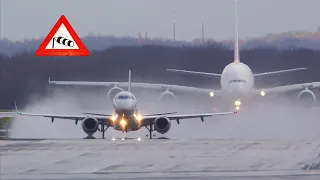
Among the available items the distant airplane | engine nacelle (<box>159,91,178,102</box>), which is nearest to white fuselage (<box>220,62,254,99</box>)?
the distant airplane

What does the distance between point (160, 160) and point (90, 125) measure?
2241 cm

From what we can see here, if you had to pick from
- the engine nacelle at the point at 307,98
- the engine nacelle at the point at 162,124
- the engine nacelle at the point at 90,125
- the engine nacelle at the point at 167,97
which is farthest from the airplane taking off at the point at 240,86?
the engine nacelle at the point at 90,125

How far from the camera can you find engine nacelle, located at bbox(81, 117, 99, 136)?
52.2 metres

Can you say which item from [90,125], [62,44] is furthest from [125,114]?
[62,44]

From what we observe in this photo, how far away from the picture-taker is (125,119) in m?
54.4

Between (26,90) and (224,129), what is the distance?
1775cm

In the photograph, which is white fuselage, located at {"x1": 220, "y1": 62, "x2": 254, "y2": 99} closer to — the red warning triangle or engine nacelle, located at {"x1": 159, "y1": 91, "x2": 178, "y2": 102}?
engine nacelle, located at {"x1": 159, "y1": 91, "x2": 178, "y2": 102}

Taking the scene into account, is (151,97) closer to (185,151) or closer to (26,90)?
Result: (26,90)

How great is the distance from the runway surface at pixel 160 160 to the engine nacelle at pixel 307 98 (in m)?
36.9

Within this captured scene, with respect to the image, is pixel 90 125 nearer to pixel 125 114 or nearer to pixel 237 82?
pixel 125 114

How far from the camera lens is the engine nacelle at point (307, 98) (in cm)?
7538

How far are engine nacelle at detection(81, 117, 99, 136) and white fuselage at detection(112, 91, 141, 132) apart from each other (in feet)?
7.91

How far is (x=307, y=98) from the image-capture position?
75.8m

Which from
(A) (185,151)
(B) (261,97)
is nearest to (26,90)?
(B) (261,97)
